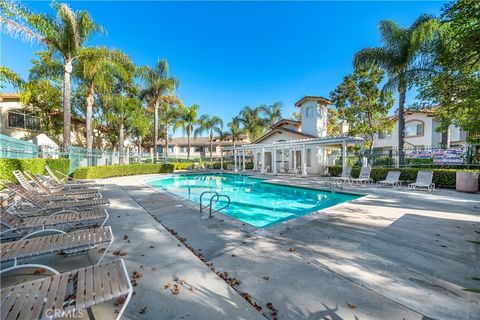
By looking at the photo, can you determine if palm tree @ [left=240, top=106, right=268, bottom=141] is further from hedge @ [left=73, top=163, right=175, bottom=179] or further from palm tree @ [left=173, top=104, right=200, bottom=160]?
hedge @ [left=73, top=163, right=175, bottom=179]

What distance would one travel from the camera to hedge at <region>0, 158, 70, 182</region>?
8.91 m

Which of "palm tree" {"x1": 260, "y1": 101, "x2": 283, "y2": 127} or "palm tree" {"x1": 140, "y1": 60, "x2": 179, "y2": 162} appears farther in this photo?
"palm tree" {"x1": 260, "y1": 101, "x2": 283, "y2": 127}

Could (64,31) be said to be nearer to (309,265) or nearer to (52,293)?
(52,293)

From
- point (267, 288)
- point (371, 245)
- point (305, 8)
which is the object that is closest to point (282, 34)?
point (305, 8)

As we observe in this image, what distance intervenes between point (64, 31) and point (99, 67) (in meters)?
2.75

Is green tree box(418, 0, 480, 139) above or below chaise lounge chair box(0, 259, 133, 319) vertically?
above

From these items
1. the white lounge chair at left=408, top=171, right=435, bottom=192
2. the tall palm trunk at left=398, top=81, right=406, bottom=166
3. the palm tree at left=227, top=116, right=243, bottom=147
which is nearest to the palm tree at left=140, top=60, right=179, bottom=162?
the palm tree at left=227, top=116, right=243, bottom=147

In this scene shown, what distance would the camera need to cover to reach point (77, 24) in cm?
1414

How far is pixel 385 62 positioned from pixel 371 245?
14.9 metres

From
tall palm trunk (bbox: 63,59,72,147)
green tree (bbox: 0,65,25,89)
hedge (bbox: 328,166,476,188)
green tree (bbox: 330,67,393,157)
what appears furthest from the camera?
green tree (bbox: 330,67,393,157)

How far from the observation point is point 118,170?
750 inches

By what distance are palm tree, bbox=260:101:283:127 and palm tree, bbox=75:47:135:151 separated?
75.2ft

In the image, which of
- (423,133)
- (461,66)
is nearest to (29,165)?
(461,66)

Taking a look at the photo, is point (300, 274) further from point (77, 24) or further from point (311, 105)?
point (311, 105)
